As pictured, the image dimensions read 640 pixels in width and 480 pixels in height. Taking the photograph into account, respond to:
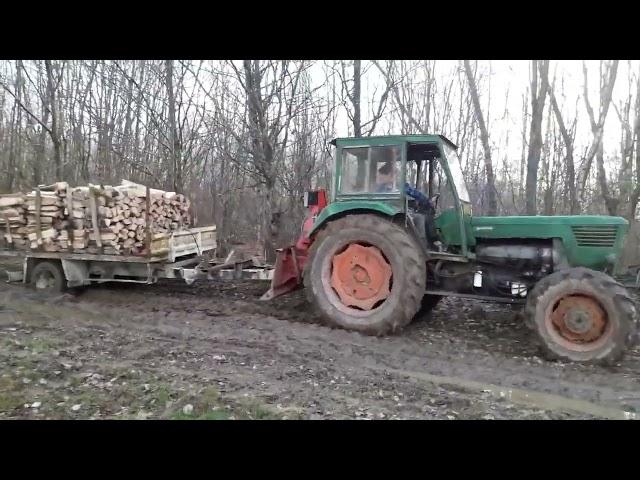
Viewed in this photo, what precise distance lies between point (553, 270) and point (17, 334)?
6.13m

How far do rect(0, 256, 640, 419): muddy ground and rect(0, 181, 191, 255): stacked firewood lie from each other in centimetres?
88

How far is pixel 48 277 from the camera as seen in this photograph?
784 cm

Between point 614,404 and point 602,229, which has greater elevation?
point 602,229

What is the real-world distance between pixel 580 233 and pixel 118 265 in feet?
20.7

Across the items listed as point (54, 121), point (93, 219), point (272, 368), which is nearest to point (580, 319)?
point (272, 368)

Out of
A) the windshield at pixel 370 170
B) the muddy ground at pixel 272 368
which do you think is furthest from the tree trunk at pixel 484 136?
the windshield at pixel 370 170

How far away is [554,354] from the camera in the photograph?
521 cm

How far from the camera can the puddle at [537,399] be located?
12.8 feet

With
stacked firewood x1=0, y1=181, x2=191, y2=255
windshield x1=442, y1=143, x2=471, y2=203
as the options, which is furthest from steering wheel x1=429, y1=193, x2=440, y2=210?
stacked firewood x1=0, y1=181, x2=191, y2=255

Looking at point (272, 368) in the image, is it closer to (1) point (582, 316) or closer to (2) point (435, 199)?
(1) point (582, 316)

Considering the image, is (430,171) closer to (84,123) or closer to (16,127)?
(84,123)

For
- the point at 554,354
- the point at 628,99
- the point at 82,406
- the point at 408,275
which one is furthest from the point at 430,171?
the point at 628,99

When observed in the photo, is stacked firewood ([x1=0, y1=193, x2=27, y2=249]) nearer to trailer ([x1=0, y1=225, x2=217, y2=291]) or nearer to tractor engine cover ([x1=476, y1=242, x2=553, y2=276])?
trailer ([x1=0, y1=225, x2=217, y2=291])

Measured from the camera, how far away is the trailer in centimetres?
734
